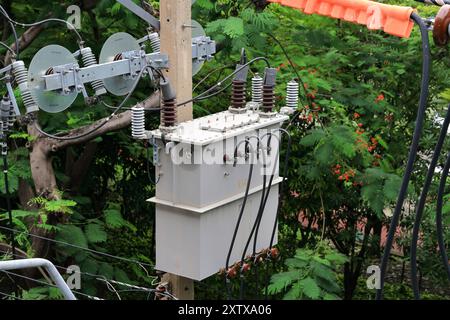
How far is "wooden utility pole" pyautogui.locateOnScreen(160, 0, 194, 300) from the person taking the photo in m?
5.66

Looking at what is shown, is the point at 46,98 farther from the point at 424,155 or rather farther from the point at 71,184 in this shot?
the point at 424,155

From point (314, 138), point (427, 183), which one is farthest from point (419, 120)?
point (314, 138)

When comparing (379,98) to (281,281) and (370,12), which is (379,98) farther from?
(370,12)

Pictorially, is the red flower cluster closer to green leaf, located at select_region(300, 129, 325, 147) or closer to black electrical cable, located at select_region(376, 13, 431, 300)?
green leaf, located at select_region(300, 129, 325, 147)

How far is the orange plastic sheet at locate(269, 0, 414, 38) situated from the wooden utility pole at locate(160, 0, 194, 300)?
1661mm

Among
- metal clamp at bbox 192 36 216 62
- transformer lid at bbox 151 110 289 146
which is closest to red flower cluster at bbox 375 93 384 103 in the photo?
metal clamp at bbox 192 36 216 62

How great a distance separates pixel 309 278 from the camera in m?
7.05

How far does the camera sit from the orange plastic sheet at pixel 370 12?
354 cm

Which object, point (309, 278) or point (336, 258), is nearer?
point (309, 278)

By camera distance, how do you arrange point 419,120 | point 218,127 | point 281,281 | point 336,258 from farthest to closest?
point 336,258
point 281,281
point 218,127
point 419,120

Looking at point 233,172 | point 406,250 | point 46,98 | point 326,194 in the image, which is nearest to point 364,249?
point 406,250

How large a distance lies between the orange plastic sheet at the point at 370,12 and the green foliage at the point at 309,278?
132 inches

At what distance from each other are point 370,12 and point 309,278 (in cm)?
372

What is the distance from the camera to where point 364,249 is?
36.1 feet
